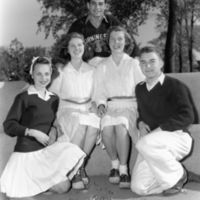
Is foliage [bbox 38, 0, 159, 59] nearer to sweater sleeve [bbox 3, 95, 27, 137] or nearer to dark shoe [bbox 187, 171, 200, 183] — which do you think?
sweater sleeve [bbox 3, 95, 27, 137]

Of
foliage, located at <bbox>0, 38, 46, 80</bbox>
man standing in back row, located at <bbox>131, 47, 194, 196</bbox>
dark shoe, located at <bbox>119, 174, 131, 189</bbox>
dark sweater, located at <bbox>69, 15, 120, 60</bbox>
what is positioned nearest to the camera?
man standing in back row, located at <bbox>131, 47, 194, 196</bbox>

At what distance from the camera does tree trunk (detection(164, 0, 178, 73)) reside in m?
3.36

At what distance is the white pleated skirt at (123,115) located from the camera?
2061 mm

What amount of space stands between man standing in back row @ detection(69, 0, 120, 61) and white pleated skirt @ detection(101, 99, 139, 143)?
0.65 metres

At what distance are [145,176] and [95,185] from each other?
390 millimetres

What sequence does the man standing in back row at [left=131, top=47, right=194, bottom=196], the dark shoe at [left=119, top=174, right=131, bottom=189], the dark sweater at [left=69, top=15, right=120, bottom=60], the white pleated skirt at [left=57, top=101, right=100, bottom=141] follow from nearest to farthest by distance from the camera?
1. the man standing in back row at [left=131, top=47, right=194, bottom=196]
2. the dark shoe at [left=119, top=174, right=131, bottom=189]
3. the white pleated skirt at [left=57, top=101, right=100, bottom=141]
4. the dark sweater at [left=69, top=15, right=120, bottom=60]

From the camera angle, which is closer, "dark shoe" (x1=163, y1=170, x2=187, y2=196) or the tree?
"dark shoe" (x1=163, y1=170, x2=187, y2=196)

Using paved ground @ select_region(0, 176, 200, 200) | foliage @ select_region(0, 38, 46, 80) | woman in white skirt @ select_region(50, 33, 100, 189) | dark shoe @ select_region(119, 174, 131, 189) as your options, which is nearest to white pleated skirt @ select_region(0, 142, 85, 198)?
paved ground @ select_region(0, 176, 200, 200)

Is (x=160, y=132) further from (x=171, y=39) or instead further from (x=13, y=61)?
(x=13, y=61)

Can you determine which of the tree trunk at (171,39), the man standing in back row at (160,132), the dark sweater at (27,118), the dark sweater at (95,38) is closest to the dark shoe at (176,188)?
the man standing in back row at (160,132)

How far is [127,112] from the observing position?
2.10 m

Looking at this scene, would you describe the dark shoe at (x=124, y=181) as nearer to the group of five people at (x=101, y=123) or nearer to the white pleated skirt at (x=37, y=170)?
the group of five people at (x=101, y=123)

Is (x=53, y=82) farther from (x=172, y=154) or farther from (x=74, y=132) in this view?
(x=172, y=154)

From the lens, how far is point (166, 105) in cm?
192
